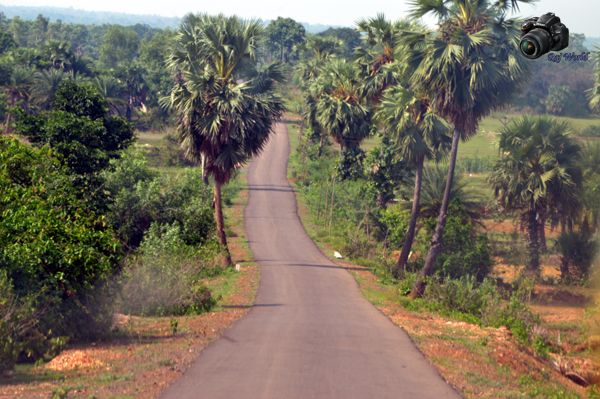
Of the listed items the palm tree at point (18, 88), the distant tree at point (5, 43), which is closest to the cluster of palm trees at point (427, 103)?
the palm tree at point (18, 88)

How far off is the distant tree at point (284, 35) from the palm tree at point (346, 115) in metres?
102

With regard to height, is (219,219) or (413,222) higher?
(413,222)

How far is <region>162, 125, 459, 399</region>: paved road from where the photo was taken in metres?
13.5

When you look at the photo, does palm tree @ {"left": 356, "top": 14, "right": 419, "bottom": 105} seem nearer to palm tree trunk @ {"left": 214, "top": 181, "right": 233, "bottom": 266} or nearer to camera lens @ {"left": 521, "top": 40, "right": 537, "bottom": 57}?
palm tree trunk @ {"left": 214, "top": 181, "right": 233, "bottom": 266}

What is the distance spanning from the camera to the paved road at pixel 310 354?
44.2 ft

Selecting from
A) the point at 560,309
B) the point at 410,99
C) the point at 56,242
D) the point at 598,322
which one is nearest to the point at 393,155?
the point at 410,99

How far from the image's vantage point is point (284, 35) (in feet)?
501

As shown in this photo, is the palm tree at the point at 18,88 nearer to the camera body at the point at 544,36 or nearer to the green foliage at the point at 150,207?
the green foliage at the point at 150,207

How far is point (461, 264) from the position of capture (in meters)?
34.2

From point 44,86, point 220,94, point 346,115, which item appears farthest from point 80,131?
point 44,86

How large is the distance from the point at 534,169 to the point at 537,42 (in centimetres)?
2853

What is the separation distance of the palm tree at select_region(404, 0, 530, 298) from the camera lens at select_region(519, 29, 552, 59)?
19.1 m

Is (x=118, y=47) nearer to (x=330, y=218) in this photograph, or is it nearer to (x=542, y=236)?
(x=330, y=218)
